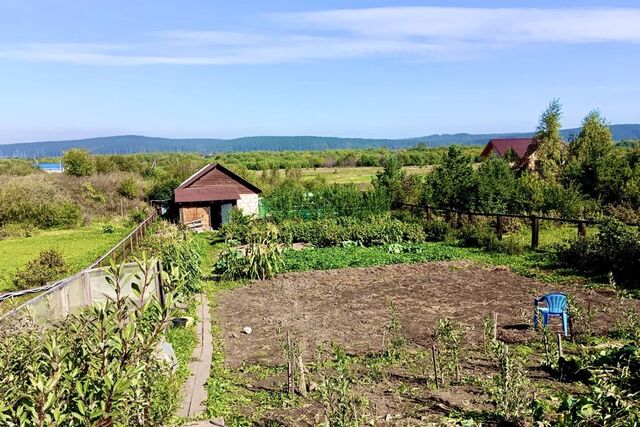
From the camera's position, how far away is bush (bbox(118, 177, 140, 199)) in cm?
3781

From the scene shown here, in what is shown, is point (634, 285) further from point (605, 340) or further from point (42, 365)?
point (42, 365)

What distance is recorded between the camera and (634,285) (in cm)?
1170

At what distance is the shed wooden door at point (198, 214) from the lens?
24.8 meters

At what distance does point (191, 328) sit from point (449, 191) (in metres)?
15.2

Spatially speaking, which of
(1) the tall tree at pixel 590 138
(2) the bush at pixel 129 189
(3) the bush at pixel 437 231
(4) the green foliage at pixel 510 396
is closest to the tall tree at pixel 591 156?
(1) the tall tree at pixel 590 138

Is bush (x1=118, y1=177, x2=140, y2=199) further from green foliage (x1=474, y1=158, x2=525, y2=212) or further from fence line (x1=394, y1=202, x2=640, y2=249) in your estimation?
green foliage (x1=474, y1=158, x2=525, y2=212)

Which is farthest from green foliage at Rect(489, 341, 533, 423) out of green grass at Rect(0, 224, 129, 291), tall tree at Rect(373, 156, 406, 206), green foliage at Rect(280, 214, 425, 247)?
tall tree at Rect(373, 156, 406, 206)

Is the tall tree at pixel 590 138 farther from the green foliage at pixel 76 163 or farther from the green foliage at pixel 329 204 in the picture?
the green foliage at pixel 76 163

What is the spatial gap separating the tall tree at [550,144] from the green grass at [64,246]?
2097 centimetres

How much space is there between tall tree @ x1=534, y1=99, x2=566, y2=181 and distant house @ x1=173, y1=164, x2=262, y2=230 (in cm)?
1440

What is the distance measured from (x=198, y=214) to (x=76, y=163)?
23537 millimetres

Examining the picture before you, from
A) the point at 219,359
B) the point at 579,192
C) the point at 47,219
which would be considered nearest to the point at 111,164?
the point at 47,219

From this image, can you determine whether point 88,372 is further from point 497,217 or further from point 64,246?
point 64,246

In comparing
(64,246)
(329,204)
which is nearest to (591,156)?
(329,204)
